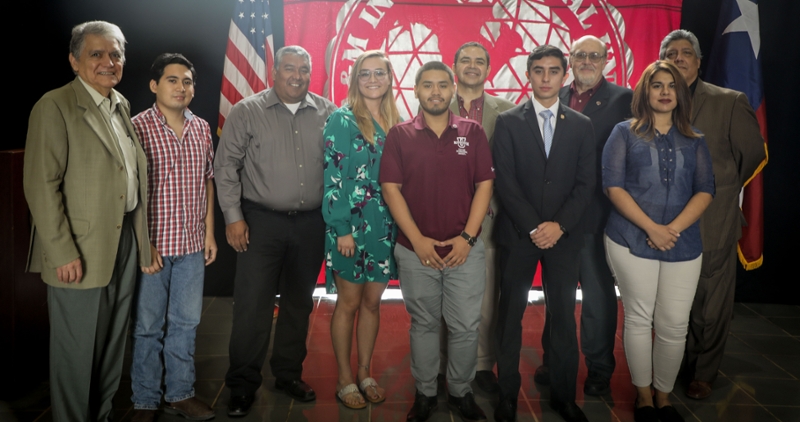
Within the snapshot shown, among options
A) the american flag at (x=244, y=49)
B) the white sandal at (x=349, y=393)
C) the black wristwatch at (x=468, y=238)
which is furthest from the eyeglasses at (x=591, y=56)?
the american flag at (x=244, y=49)

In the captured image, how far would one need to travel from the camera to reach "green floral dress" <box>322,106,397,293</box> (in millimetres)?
2887

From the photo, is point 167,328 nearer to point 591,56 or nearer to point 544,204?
point 544,204

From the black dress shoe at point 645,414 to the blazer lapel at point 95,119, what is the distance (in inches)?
→ 99.3

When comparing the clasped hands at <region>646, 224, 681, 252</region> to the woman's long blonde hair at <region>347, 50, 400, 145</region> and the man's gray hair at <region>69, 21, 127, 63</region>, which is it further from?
the man's gray hair at <region>69, 21, 127, 63</region>

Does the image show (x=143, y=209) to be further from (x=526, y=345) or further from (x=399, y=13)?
(x=399, y=13)

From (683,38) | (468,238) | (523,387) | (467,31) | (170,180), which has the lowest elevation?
(523,387)

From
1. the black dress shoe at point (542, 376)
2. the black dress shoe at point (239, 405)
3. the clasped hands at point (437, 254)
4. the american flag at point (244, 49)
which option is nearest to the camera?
the clasped hands at point (437, 254)

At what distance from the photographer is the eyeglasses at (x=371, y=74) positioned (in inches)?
113

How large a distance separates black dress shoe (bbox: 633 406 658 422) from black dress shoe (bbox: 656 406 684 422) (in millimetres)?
26

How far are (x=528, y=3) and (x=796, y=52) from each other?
6.74 ft

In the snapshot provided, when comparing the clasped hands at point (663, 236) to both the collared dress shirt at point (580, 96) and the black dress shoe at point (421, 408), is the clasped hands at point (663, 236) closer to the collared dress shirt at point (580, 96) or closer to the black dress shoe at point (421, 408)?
the collared dress shirt at point (580, 96)

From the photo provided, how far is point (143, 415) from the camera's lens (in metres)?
2.85

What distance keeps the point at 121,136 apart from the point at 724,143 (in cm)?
288

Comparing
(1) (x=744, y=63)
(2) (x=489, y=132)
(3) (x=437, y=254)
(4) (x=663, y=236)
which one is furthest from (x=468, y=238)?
(1) (x=744, y=63)
